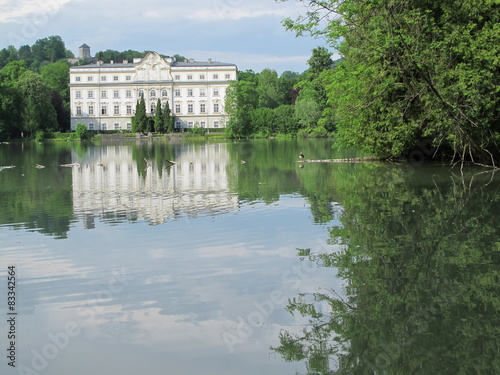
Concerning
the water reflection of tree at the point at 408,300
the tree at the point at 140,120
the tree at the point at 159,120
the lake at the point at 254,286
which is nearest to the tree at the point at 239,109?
the tree at the point at 159,120

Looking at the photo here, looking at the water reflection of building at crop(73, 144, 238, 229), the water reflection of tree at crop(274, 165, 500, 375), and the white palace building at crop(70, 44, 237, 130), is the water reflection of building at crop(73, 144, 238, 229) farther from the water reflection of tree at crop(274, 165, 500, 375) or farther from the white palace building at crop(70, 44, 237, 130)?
the white palace building at crop(70, 44, 237, 130)

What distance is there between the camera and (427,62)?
17422 mm

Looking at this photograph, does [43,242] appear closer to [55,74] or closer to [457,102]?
[457,102]

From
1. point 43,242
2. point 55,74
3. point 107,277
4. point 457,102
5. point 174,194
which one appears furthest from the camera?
point 55,74

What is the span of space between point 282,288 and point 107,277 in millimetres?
2025

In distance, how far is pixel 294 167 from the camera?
856 inches

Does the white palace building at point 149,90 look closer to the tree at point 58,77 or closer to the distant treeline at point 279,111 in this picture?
the tree at point 58,77

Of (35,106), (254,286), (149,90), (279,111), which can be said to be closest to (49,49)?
(149,90)

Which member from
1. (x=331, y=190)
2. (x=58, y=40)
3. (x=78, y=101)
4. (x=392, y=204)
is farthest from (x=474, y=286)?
(x=58, y=40)

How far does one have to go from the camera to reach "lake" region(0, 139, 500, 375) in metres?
4.33

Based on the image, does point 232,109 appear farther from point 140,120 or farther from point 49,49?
point 49,49

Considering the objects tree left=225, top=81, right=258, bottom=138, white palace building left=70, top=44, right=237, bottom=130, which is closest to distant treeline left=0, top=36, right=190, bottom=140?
white palace building left=70, top=44, right=237, bottom=130

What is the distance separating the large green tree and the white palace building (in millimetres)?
68018

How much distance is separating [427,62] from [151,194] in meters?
9.69
